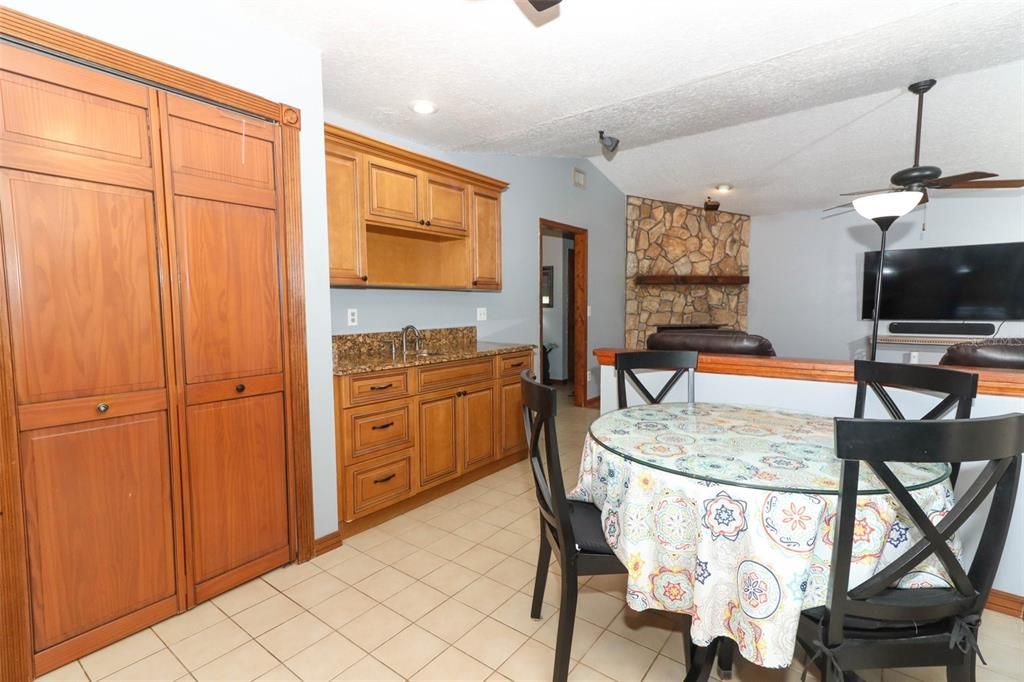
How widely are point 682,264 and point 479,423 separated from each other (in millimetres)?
4379

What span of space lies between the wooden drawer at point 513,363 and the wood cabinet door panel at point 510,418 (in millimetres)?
82

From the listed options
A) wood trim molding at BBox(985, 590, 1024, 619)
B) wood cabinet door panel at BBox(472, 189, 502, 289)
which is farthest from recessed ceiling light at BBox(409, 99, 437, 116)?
wood trim molding at BBox(985, 590, 1024, 619)

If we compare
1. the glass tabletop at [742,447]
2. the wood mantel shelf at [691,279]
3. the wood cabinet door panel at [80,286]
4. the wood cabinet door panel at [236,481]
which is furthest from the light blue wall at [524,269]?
the glass tabletop at [742,447]

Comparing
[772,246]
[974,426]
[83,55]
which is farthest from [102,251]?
[772,246]

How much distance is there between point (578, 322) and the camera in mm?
5391

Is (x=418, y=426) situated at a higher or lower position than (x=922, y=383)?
lower

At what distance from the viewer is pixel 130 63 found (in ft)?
5.52

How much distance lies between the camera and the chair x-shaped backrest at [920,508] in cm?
97

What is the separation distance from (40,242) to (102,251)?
16 cm

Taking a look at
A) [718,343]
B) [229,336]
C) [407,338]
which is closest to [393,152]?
[407,338]

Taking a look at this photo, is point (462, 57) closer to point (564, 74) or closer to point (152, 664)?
point (564, 74)

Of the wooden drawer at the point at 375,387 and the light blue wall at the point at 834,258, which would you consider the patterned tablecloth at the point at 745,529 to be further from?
the light blue wall at the point at 834,258

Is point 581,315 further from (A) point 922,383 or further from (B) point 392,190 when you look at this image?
(A) point 922,383

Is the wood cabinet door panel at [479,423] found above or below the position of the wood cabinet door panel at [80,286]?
below
